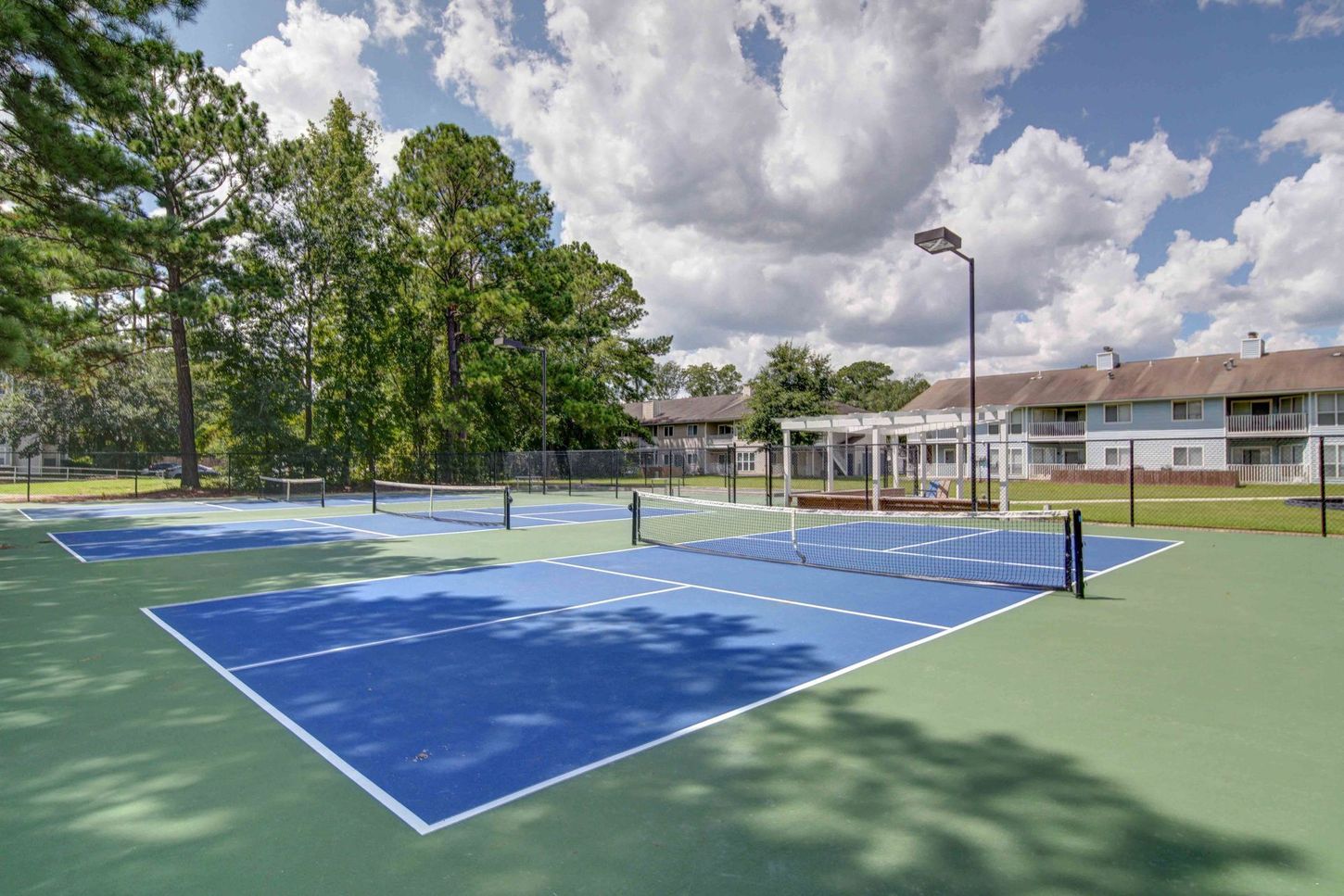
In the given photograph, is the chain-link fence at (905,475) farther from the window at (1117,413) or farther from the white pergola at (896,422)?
the window at (1117,413)

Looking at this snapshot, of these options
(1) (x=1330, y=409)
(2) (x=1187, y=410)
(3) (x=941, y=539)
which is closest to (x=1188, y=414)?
(2) (x=1187, y=410)

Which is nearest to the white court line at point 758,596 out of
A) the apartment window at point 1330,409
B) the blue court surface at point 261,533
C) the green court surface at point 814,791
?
the green court surface at point 814,791

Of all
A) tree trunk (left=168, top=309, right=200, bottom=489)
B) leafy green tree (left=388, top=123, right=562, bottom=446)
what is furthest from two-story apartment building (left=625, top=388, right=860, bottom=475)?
tree trunk (left=168, top=309, right=200, bottom=489)

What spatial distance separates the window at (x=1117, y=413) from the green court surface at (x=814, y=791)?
4315cm

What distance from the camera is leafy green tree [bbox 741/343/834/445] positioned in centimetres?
4431

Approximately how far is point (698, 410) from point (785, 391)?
18.1m

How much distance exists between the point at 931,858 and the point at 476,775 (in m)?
2.28

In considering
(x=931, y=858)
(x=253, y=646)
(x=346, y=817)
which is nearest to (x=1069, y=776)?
(x=931, y=858)

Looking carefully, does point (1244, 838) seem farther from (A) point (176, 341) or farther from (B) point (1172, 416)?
(B) point (1172, 416)

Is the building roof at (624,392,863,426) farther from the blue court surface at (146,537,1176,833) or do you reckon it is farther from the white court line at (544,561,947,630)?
the blue court surface at (146,537,1176,833)

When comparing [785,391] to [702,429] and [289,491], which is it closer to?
[702,429]

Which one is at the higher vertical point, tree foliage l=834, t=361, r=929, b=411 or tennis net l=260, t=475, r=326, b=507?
tree foliage l=834, t=361, r=929, b=411

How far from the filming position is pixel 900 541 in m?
13.9

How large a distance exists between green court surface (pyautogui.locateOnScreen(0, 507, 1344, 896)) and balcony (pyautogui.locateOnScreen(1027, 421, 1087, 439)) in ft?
142
